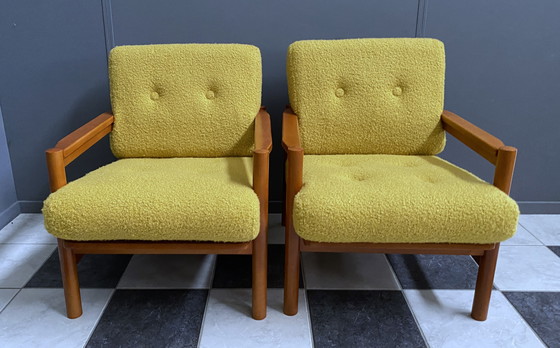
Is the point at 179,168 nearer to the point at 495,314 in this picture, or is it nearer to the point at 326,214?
the point at 326,214

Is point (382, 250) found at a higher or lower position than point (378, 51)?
lower

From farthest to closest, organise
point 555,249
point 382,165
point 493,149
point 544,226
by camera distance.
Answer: point 544,226
point 555,249
point 382,165
point 493,149

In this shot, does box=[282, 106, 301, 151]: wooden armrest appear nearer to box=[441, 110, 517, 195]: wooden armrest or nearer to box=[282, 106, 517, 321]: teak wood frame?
box=[282, 106, 517, 321]: teak wood frame

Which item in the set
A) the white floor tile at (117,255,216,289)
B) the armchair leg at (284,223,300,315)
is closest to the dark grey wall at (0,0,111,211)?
the white floor tile at (117,255,216,289)

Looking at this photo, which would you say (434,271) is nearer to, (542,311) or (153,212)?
(542,311)

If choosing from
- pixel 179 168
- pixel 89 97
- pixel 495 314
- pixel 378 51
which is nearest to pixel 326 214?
pixel 179 168

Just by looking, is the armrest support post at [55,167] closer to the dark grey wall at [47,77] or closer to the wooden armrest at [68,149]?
the wooden armrest at [68,149]

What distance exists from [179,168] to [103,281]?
1.67 feet

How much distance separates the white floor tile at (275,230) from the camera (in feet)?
6.21

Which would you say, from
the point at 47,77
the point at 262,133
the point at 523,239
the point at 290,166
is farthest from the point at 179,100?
the point at 523,239

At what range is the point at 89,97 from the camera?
1.96m

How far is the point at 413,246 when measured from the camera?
124cm

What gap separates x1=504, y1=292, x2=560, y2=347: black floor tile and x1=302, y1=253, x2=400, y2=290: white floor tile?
16.2 inches

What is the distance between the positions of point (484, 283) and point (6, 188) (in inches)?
82.4
